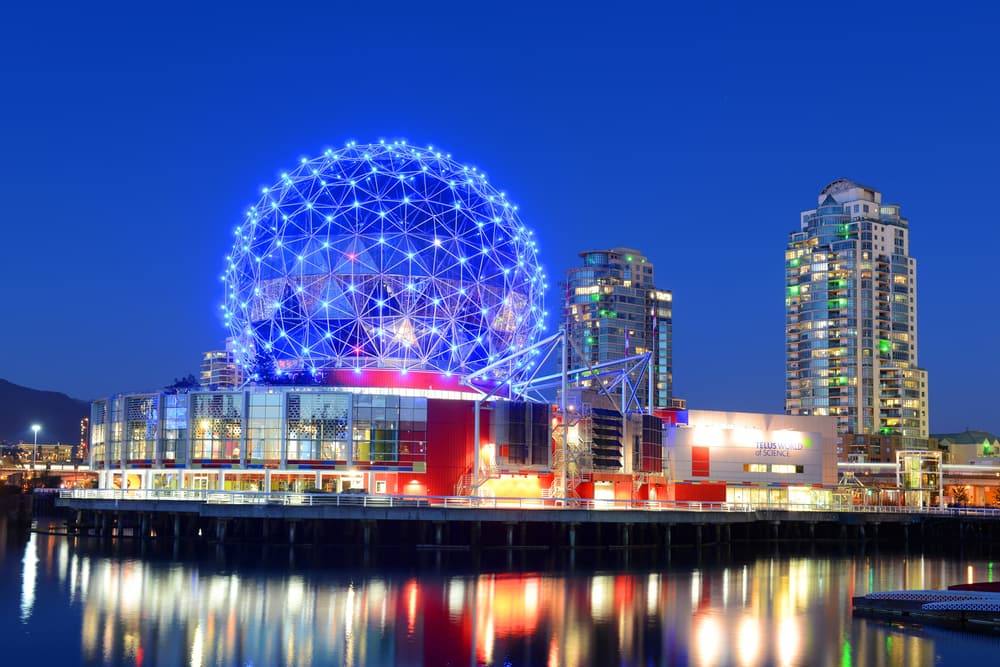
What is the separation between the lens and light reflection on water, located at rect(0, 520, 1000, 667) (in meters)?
32.2

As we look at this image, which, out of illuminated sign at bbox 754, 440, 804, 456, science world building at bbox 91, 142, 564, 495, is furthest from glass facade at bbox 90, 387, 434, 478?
illuminated sign at bbox 754, 440, 804, 456

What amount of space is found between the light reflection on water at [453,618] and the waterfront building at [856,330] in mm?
138684

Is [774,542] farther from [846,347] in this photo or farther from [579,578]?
[846,347]

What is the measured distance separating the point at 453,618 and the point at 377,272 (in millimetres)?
41023

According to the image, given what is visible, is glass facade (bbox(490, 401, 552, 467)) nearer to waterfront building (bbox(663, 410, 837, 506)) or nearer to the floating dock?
waterfront building (bbox(663, 410, 837, 506))

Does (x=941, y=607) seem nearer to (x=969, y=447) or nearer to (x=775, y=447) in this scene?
(x=775, y=447)

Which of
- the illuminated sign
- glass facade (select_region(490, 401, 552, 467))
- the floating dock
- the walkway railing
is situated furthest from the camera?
the illuminated sign

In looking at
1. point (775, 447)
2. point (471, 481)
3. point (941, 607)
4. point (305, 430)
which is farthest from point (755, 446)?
point (941, 607)

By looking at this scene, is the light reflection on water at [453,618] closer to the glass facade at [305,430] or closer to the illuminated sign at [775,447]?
the glass facade at [305,430]

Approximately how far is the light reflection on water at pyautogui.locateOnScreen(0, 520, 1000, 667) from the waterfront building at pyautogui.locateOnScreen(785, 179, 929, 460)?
138684mm

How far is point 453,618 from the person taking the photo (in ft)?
125

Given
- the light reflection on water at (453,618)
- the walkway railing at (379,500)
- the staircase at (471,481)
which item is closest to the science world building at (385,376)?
the staircase at (471,481)

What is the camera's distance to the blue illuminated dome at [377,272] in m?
77.1

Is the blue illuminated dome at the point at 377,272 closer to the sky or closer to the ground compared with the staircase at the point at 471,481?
closer to the sky
